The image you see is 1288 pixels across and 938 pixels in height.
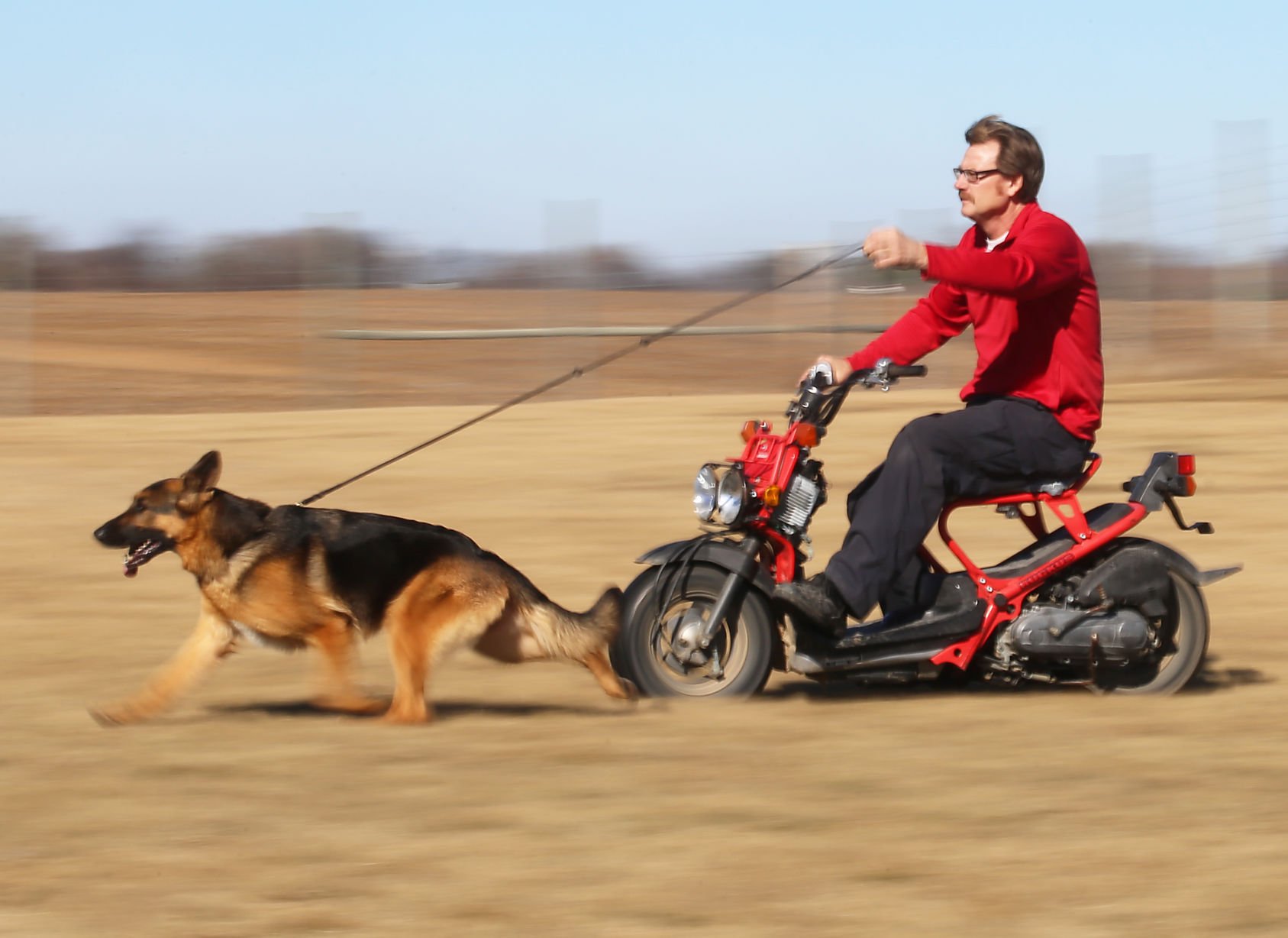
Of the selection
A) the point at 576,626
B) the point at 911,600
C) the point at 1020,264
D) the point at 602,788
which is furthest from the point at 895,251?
the point at 602,788

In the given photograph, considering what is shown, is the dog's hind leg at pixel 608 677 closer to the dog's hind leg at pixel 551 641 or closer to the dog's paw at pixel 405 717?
the dog's hind leg at pixel 551 641

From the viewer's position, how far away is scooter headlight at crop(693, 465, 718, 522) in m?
5.53

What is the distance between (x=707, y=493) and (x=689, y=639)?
0.46 meters

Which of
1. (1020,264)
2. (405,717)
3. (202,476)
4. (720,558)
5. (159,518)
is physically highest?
(1020,264)

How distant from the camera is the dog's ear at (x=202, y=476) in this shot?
18.7 ft

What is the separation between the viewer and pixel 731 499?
5.51 meters

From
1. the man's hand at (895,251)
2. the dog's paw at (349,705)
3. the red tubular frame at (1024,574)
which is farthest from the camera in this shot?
the red tubular frame at (1024,574)

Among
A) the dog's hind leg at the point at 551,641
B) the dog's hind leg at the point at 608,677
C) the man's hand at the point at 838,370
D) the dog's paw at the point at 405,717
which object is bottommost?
the dog's paw at the point at 405,717

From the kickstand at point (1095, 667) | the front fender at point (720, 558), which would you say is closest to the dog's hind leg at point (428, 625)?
the front fender at point (720, 558)

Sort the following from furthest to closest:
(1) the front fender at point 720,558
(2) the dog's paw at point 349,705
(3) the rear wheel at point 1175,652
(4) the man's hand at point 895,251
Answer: (3) the rear wheel at point 1175,652 < (2) the dog's paw at point 349,705 < (1) the front fender at point 720,558 < (4) the man's hand at point 895,251

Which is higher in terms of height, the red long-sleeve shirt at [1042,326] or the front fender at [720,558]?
the red long-sleeve shirt at [1042,326]

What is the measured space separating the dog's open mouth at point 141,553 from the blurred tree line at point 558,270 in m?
11.7

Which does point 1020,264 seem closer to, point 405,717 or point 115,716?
point 405,717

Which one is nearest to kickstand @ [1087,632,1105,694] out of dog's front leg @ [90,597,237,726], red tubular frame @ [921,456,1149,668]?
red tubular frame @ [921,456,1149,668]
